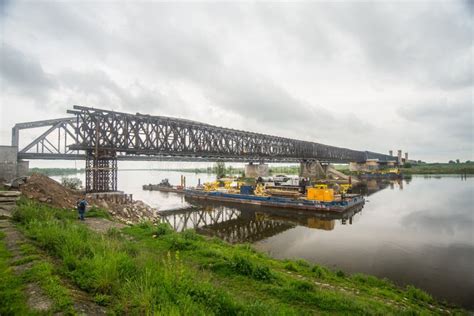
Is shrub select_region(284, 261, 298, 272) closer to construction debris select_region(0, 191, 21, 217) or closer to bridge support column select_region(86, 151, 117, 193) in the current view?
construction debris select_region(0, 191, 21, 217)

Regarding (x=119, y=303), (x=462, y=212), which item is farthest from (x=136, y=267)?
(x=462, y=212)

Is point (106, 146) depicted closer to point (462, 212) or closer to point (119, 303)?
point (119, 303)

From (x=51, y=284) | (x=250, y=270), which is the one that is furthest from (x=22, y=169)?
(x=250, y=270)

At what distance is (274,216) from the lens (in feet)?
102

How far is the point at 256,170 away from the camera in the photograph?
257 ft

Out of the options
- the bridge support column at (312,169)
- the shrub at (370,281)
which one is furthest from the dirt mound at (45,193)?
the bridge support column at (312,169)

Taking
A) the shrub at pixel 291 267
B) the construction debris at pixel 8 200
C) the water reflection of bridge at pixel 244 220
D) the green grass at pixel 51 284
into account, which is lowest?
the water reflection of bridge at pixel 244 220

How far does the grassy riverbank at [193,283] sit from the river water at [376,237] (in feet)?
13.1

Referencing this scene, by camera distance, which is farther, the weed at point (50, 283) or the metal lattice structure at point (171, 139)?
the metal lattice structure at point (171, 139)

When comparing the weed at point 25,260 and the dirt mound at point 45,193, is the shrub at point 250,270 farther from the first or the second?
the dirt mound at point 45,193

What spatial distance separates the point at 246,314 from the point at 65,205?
67.1 ft

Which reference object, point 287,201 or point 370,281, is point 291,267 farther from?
point 287,201

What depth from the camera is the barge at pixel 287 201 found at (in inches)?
1265

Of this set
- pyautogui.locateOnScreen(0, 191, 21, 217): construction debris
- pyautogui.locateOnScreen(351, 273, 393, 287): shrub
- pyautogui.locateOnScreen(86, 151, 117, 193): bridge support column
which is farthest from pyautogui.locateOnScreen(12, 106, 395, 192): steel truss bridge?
pyautogui.locateOnScreen(351, 273, 393, 287): shrub
